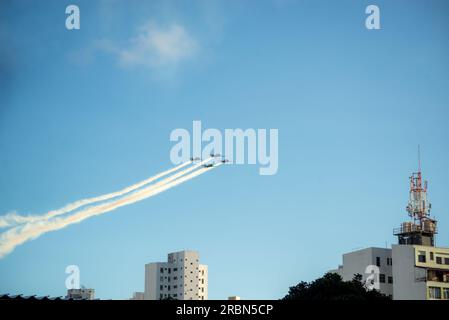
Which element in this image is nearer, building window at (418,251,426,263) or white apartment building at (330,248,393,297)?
building window at (418,251,426,263)

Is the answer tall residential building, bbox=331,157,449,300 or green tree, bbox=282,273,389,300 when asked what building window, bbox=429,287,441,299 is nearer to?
tall residential building, bbox=331,157,449,300

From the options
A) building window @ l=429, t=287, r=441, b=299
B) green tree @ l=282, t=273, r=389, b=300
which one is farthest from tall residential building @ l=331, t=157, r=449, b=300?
green tree @ l=282, t=273, r=389, b=300

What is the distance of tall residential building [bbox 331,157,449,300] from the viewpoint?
6299 inches

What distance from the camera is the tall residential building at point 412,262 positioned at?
525 ft

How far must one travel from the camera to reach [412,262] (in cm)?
16188

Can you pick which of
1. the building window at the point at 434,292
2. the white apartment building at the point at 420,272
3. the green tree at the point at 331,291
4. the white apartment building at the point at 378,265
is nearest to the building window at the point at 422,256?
the white apartment building at the point at 420,272

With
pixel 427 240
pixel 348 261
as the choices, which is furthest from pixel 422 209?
pixel 348 261

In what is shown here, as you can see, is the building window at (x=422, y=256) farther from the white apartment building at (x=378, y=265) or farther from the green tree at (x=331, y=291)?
the green tree at (x=331, y=291)

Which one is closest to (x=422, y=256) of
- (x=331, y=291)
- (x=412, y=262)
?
(x=412, y=262)

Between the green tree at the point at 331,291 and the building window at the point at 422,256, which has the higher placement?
the building window at the point at 422,256
